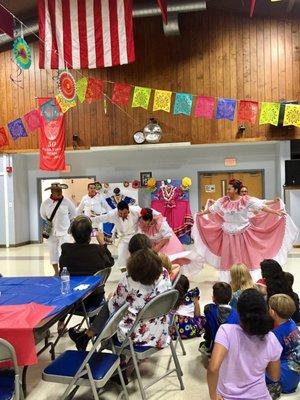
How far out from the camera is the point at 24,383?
3088 millimetres

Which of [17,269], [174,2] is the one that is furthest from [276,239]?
[174,2]

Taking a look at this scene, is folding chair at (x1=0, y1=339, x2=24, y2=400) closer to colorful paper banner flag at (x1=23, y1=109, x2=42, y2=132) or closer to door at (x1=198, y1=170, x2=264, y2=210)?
colorful paper banner flag at (x1=23, y1=109, x2=42, y2=132)

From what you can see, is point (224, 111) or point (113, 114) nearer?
point (224, 111)

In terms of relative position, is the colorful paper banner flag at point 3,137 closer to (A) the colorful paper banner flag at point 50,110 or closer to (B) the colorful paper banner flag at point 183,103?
(A) the colorful paper banner flag at point 50,110

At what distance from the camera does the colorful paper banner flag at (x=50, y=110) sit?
8.72m

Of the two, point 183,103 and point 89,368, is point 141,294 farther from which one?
point 183,103

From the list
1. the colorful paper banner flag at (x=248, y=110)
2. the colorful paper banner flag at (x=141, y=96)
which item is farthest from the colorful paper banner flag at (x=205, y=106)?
the colorful paper banner flag at (x=141, y=96)

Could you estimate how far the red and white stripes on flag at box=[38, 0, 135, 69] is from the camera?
748cm

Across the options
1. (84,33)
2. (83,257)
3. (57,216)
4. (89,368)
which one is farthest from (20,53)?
(89,368)

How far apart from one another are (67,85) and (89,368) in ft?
21.3

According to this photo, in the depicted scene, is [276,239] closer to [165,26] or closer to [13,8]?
[165,26]

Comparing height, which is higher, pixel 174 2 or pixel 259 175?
pixel 174 2

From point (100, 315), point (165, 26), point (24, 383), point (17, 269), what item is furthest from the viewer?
point (165, 26)

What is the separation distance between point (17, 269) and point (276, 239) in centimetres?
519
